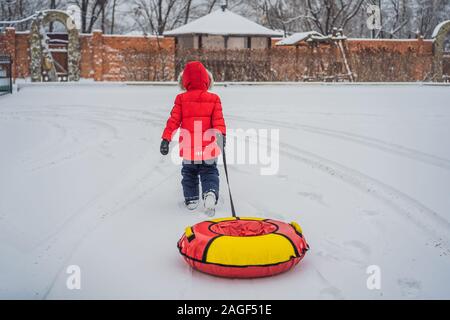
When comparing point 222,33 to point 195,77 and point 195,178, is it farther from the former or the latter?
point 195,178

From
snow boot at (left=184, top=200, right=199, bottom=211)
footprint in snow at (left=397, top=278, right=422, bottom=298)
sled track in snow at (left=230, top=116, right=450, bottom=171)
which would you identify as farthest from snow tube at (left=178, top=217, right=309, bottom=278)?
sled track in snow at (left=230, top=116, right=450, bottom=171)

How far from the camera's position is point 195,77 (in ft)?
17.4

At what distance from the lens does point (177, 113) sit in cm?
532

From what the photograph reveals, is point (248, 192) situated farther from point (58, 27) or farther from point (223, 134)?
point (58, 27)

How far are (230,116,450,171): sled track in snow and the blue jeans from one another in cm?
304

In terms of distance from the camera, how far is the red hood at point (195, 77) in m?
5.29

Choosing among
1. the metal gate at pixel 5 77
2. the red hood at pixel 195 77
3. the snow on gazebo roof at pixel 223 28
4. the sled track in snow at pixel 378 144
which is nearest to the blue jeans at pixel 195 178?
the red hood at pixel 195 77

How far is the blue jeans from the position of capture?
5.28 meters

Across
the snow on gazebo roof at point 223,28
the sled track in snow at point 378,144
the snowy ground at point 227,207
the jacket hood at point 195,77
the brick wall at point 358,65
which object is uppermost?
the snow on gazebo roof at point 223,28

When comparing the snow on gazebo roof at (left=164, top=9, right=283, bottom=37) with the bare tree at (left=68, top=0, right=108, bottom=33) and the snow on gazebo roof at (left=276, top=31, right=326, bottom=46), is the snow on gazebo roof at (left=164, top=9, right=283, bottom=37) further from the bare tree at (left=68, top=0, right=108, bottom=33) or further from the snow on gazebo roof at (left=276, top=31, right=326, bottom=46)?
the bare tree at (left=68, top=0, right=108, bottom=33)

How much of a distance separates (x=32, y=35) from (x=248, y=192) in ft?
73.4

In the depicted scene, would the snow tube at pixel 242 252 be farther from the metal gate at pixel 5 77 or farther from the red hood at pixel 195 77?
the metal gate at pixel 5 77

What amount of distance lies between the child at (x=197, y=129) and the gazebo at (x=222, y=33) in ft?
79.9
